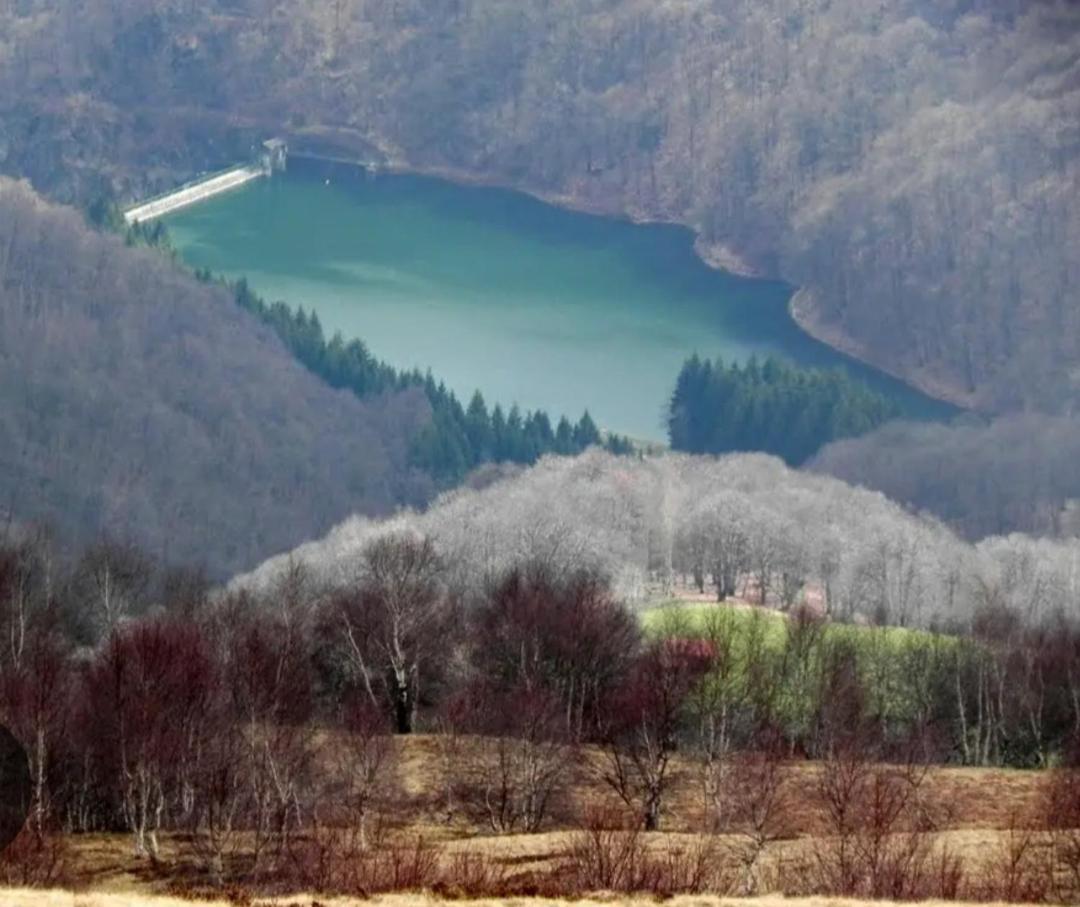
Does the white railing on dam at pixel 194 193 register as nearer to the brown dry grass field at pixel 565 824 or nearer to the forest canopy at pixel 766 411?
the forest canopy at pixel 766 411

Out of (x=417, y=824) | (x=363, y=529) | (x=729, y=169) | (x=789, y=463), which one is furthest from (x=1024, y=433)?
(x=417, y=824)

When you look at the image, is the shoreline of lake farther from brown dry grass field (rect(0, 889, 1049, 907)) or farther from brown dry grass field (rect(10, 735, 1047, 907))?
brown dry grass field (rect(0, 889, 1049, 907))

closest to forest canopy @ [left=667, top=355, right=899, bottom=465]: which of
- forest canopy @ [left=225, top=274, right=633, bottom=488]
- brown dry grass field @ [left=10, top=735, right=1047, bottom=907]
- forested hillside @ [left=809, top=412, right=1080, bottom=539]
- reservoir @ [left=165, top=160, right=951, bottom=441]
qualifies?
reservoir @ [left=165, top=160, right=951, bottom=441]

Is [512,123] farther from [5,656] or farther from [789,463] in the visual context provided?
[5,656]

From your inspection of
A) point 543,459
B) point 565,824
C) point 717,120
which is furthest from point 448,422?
point 565,824

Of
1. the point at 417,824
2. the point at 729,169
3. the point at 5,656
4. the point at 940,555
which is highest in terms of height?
the point at 729,169

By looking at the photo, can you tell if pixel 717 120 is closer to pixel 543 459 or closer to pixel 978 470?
pixel 978 470

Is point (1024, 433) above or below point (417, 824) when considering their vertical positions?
above
